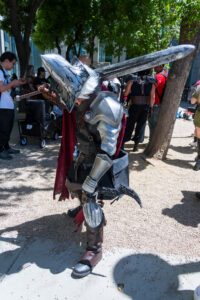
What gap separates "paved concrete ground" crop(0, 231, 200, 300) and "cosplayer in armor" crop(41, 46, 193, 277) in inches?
5.4

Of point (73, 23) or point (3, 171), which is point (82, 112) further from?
point (73, 23)

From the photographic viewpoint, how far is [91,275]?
7.16ft

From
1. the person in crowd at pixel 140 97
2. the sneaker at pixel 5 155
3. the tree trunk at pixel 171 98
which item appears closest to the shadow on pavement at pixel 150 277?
the tree trunk at pixel 171 98

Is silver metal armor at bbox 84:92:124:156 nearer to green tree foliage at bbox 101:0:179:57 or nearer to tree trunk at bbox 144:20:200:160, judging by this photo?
tree trunk at bbox 144:20:200:160

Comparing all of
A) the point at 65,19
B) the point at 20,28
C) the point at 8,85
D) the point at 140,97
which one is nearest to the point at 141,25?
the point at 140,97

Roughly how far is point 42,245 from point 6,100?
288cm

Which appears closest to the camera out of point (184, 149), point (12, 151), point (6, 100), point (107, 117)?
point (107, 117)

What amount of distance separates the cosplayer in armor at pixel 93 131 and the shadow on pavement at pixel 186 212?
Result: 118 centimetres

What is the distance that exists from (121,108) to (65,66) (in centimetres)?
51

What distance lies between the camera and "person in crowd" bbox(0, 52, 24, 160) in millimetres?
4270

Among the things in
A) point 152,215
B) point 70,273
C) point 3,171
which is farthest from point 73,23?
point 70,273

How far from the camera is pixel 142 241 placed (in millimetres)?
2627

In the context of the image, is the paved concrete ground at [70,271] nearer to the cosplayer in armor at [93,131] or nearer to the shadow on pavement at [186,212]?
Result: the cosplayer in armor at [93,131]

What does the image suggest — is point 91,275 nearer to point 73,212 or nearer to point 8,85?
point 73,212
